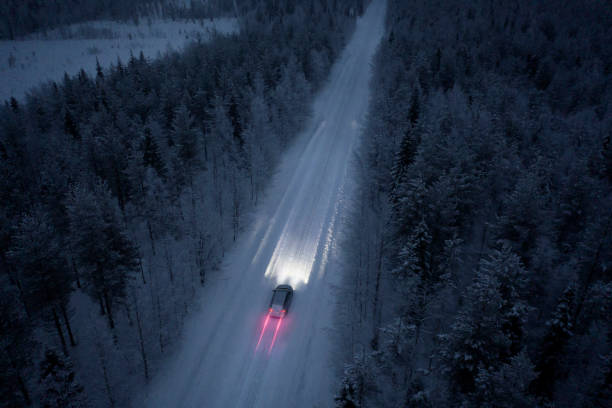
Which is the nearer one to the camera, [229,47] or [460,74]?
[460,74]

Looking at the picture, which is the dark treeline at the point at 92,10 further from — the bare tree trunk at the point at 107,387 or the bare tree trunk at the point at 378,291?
the bare tree trunk at the point at 107,387

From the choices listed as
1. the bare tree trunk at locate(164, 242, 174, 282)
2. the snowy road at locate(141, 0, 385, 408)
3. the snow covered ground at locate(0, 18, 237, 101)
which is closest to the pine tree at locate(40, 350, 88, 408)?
the snowy road at locate(141, 0, 385, 408)

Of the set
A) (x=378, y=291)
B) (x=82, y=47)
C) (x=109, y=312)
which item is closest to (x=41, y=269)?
(x=109, y=312)

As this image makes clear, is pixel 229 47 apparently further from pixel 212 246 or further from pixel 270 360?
pixel 270 360

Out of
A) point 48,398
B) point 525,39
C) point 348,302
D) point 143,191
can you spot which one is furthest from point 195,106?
point 525,39

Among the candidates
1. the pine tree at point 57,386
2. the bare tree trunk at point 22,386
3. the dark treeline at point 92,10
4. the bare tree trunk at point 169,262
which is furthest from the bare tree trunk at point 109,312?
the dark treeline at point 92,10

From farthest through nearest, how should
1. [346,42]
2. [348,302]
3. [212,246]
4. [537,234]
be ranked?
[346,42] < [212,246] < [348,302] < [537,234]
